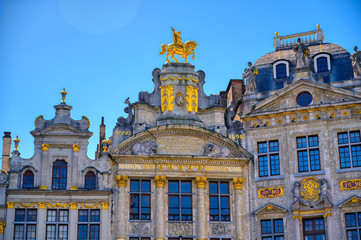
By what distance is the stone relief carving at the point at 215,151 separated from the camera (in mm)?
33719

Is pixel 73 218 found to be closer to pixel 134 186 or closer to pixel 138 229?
pixel 138 229

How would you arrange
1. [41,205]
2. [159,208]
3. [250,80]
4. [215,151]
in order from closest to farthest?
[41,205], [159,208], [215,151], [250,80]

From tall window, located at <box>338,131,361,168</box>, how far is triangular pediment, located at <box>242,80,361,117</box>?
5.27 ft

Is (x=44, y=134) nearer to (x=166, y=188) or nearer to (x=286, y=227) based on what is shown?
(x=166, y=188)

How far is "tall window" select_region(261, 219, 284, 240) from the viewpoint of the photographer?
106ft

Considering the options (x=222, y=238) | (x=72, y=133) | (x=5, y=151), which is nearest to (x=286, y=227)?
(x=222, y=238)

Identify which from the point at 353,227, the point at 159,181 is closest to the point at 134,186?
the point at 159,181

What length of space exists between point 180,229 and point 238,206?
10.1 ft

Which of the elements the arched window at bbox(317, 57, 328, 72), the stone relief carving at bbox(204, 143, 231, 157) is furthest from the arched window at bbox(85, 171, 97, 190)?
the arched window at bbox(317, 57, 328, 72)

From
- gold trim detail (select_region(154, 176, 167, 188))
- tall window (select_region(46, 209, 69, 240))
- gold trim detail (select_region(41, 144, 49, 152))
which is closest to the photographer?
tall window (select_region(46, 209, 69, 240))

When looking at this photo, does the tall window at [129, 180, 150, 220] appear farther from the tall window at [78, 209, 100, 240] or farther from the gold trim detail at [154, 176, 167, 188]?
the tall window at [78, 209, 100, 240]

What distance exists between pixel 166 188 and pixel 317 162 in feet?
24.4

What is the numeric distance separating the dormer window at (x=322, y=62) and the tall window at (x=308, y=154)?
4162 mm

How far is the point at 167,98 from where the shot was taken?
34531mm
